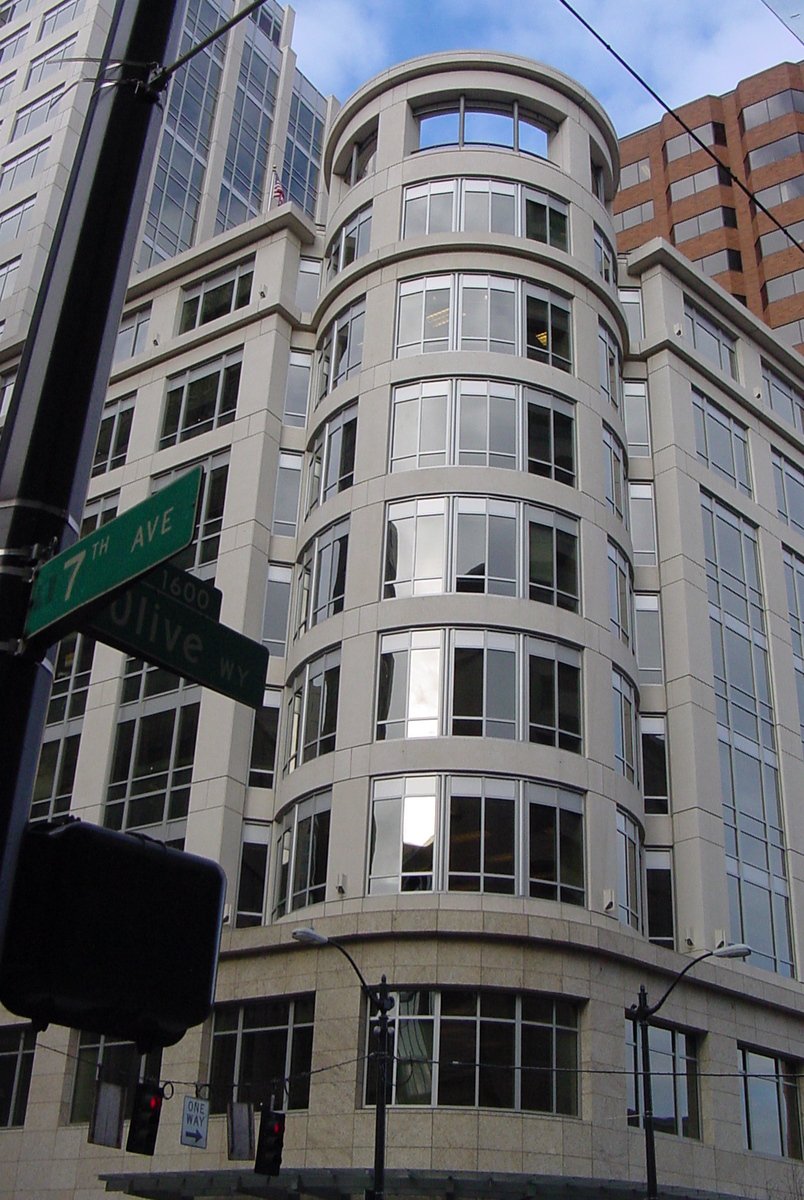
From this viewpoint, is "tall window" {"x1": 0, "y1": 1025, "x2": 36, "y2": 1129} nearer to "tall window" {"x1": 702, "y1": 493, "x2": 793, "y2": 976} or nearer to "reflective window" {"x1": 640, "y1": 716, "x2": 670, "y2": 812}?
"reflective window" {"x1": 640, "y1": 716, "x2": 670, "y2": 812}

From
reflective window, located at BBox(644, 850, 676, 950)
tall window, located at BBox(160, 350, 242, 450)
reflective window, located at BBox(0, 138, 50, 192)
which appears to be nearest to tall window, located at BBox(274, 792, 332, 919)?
reflective window, located at BBox(644, 850, 676, 950)

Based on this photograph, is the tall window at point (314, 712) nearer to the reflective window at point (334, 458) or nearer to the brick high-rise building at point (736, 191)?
the reflective window at point (334, 458)

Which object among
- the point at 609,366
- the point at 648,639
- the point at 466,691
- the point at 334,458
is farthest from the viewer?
the point at 609,366

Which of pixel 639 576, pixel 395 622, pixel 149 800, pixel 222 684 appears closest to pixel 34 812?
pixel 149 800

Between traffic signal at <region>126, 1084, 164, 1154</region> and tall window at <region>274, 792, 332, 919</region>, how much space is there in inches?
323

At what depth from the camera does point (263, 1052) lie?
28984 mm

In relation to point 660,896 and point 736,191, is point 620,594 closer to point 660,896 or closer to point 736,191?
point 660,896

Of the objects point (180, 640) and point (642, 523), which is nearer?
point (180, 640)

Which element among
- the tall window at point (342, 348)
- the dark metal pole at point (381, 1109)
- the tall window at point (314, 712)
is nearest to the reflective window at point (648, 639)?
the tall window at point (314, 712)

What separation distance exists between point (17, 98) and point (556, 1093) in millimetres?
53366

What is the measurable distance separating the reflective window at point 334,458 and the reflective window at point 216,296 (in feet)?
24.7

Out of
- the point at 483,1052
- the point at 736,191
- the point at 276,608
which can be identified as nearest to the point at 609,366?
the point at 276,608

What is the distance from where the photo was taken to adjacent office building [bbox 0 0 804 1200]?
27.7m

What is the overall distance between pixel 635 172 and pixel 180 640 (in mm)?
78807
